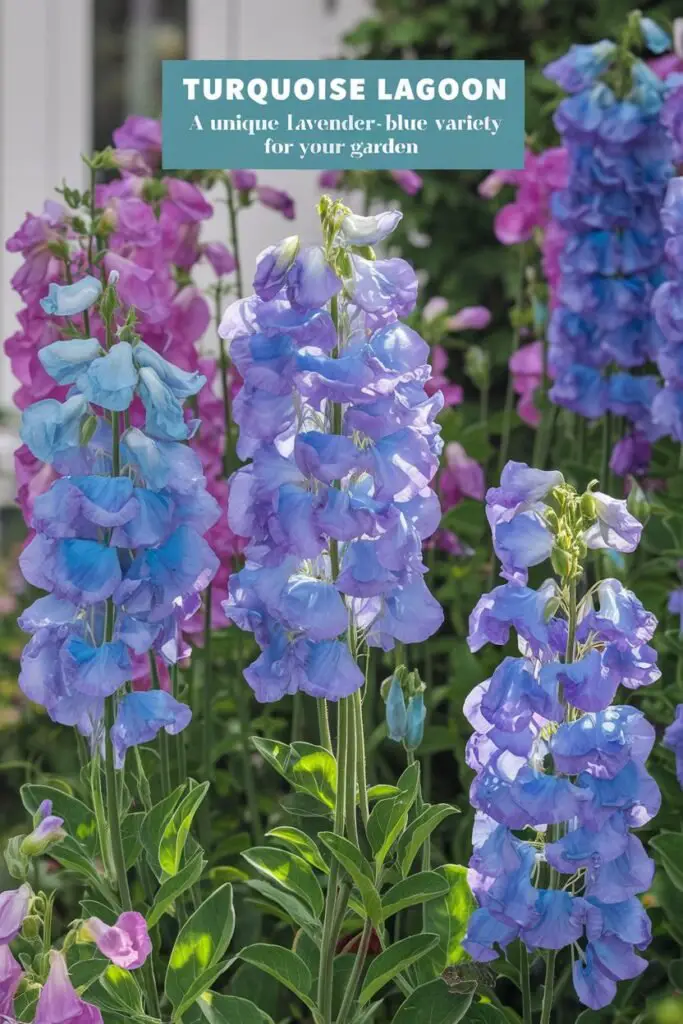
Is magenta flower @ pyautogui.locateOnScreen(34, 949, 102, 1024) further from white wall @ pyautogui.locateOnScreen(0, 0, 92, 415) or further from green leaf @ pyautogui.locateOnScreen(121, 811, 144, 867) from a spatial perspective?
white wall @ pyautogui.locateOnScreen(0, 0, 92, 415)

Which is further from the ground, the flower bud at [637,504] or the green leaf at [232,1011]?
the flower bud at [637,504]

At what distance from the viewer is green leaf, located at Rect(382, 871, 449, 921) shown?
3.65ft

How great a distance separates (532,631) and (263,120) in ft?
1.62

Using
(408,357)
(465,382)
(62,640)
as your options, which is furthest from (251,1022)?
(465,382)

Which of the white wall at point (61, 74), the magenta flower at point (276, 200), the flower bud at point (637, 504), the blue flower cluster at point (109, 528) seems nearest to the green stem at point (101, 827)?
the blue flower cluster at point (109, 528)

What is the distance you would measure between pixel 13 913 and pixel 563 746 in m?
0.40

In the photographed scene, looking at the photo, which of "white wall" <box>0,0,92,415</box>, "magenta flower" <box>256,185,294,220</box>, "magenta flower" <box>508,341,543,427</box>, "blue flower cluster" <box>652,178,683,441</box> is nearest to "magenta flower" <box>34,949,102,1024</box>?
"blue flower cluster" <box>652,178,683,441</box>

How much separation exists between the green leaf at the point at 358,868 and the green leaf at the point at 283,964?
0.23ft

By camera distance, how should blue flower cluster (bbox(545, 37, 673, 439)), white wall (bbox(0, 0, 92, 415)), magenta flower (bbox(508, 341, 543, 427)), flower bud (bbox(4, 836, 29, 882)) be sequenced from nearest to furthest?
flower bud (bbox(4, 836, 29, 882)) → blue flower cluster (bbox(545, 37, 673, 439)) → magenta flower (bbox(508, 341, 543, 427)) → white wall (bbox(0, 0, 92, 415))

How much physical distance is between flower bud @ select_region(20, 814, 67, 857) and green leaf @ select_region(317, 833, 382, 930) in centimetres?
20

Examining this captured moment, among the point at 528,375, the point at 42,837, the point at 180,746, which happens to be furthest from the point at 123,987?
the point at 528,375

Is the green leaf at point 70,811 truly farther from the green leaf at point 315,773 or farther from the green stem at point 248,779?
the green stem at point 248,779

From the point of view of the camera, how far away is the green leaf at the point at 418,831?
3.77 ft

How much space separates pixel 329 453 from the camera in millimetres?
1039
